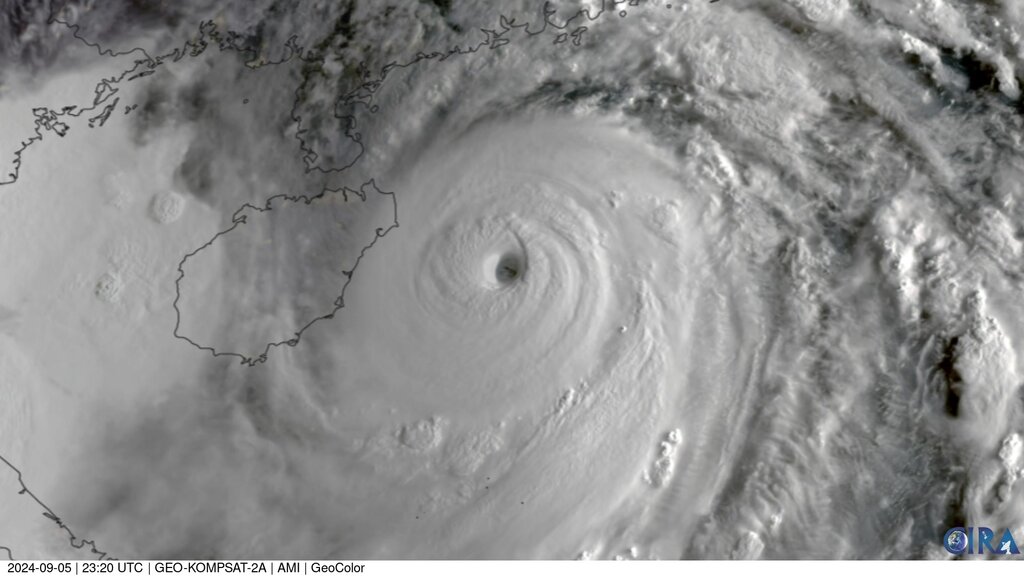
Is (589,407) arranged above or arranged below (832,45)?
below

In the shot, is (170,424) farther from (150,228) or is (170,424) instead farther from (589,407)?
(589,407)

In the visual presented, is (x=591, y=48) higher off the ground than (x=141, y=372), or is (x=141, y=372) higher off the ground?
(x=591, y=48)

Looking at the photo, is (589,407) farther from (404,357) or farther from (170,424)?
(170,424)

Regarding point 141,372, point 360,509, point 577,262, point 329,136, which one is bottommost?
point 360,509

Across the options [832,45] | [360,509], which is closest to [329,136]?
[360,509]

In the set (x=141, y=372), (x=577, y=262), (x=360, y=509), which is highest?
(x=577, y=262)

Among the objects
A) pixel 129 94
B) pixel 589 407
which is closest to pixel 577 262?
pixel 589 407
